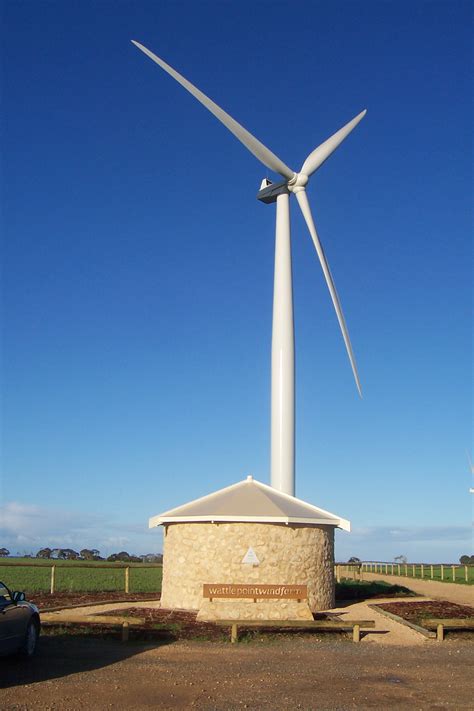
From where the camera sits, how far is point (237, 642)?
18.0 metres

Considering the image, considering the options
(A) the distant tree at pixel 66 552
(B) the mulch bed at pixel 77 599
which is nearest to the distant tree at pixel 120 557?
(A) the distant tree at pixel 66 552

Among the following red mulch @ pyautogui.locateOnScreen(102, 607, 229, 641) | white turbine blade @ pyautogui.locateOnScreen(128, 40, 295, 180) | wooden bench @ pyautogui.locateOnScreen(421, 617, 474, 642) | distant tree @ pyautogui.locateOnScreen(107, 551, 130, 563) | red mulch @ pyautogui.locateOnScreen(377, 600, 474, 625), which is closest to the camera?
red mulch @ pyautogui.locateOnScreen(102, 607, 229, 641)

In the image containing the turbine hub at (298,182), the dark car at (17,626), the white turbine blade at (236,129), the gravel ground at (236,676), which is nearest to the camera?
the gravel ground at (236,676)

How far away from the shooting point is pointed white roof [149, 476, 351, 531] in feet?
82.6

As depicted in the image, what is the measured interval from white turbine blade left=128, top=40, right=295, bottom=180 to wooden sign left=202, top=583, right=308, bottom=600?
2012 cm

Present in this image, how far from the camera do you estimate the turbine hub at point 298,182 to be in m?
36.6

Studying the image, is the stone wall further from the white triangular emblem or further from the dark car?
the dark car

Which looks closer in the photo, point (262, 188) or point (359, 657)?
point (359, 657)

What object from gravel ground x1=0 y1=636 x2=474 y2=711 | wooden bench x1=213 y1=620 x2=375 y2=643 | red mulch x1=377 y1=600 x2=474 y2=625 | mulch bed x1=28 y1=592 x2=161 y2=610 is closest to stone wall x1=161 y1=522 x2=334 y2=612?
red mulch x1=377 y1=600 x2=474 y2=625

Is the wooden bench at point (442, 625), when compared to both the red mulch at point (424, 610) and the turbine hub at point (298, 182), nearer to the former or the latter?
the red mulch at point (424, 610)

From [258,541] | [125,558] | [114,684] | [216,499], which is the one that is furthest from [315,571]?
[125,558]

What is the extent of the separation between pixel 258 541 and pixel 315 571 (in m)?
2.55

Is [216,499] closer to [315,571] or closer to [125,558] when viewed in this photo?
[315,571]

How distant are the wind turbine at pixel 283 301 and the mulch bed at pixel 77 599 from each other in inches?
294
